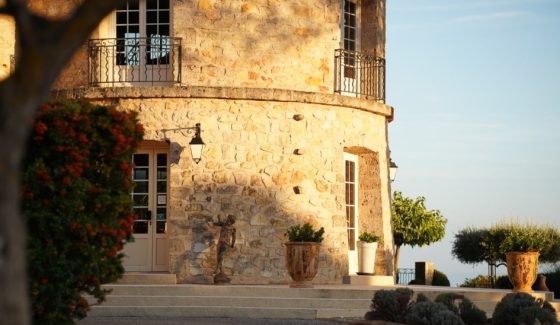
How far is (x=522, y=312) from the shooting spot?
45.7 feet

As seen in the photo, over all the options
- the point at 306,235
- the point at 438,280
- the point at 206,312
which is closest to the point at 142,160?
the point at 306,235

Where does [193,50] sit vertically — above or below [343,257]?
above

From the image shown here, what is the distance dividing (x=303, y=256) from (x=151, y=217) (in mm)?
3720

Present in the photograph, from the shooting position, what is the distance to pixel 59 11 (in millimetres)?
20328

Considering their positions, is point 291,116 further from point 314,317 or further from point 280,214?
point 314,317

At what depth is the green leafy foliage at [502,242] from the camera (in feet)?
66.4

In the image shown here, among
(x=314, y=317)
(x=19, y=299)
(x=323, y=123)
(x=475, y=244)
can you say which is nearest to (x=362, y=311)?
(x=314, y=317)

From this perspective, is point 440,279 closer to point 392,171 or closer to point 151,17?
point 392,171

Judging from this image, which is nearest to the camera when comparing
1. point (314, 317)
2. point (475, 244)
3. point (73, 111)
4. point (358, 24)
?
point (73, 111)

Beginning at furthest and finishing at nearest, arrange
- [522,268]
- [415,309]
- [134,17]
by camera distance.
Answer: [134,17] < [522,268] < [415,309]

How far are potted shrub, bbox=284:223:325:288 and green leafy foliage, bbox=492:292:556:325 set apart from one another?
13.6ft

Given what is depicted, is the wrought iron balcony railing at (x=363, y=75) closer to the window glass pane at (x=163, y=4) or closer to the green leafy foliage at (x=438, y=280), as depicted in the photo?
the window glass pane at (x=163, y=4)

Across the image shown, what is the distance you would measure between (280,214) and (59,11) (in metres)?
5.55

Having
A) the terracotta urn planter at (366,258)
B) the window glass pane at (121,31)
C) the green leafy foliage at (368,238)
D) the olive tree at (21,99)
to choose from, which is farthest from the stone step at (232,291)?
the olive tree at (21,99)
